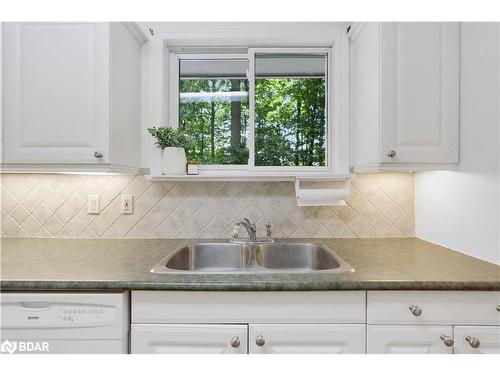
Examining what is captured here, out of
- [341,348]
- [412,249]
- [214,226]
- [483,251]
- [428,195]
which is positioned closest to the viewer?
[341,348]

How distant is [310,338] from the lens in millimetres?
1184

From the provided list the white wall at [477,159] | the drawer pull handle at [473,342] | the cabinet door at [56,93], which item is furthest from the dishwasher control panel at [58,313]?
the white wall at [477,159]

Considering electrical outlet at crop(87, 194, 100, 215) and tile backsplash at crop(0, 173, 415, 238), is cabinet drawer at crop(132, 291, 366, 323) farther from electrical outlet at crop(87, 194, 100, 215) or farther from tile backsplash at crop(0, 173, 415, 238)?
electrical outlet at crop(87, 194, 100, 215)

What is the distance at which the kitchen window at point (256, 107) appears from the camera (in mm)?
1978

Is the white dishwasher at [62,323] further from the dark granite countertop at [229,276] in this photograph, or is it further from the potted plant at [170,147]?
the potted plant at [170,147]

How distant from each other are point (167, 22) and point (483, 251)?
2.01 metres

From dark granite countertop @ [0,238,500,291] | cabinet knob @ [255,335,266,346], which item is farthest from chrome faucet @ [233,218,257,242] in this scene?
cabinet knob @ [255,335,266,346]

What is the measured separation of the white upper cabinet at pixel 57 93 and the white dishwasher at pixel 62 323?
628 mm

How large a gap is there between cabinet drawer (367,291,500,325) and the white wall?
258mm

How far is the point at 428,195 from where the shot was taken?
1.77 metres

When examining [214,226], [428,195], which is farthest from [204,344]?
[428,195]

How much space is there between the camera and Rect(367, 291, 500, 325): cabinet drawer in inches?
45.9

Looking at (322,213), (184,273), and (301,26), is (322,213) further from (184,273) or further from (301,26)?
(301,26)

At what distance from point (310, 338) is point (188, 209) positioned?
3.36ft
